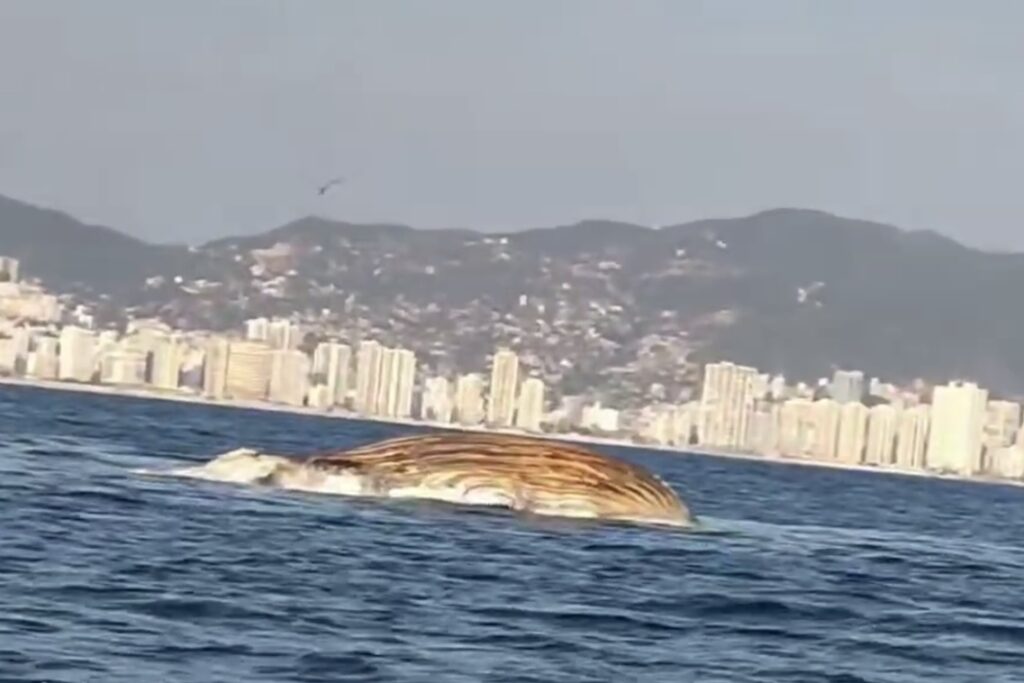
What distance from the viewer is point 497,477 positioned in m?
51.2

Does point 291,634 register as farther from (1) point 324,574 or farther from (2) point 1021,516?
(2) point 1021,516

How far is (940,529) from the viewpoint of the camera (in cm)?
7869

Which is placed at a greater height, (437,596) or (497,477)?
(497,477)

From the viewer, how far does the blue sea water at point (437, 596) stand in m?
27.3

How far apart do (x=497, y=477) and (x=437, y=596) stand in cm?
1690

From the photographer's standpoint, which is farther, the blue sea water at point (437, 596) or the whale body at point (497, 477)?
the whale body at point (497, 477)

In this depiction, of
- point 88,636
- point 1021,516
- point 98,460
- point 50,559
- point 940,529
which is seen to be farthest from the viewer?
point 1021,516

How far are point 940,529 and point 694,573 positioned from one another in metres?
38.4

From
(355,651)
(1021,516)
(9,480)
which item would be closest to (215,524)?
(9,480)

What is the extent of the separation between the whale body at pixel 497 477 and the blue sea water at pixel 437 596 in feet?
3.53

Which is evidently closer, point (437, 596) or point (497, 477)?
point (437, 596)

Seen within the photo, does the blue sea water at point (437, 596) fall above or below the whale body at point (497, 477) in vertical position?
below

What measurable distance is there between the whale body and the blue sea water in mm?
1077

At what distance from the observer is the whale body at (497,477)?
50.8 m
